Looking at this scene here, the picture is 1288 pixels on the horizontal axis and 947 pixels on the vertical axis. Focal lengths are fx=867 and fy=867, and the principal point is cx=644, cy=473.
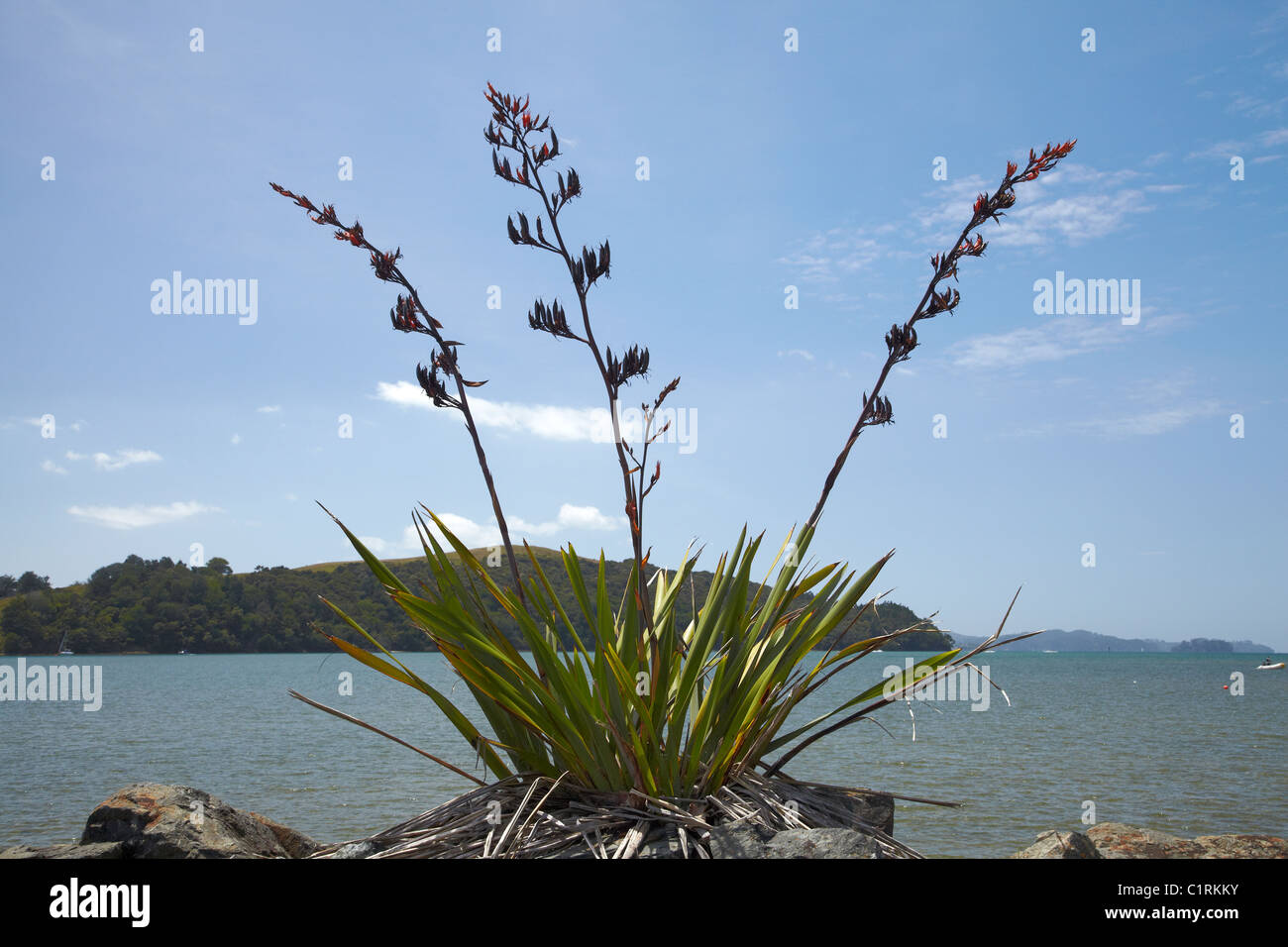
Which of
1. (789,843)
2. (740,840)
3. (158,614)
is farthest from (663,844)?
(158,614)

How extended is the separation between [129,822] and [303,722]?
32110 millimetres

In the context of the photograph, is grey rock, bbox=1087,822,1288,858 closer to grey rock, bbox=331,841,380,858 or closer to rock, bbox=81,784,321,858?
grey rock, bbox=331,841,380,858

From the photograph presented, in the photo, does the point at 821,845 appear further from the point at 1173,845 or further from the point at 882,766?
the point at 882,766

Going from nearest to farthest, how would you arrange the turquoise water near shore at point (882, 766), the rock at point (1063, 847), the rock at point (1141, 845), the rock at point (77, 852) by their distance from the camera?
the rock at point (77, 852), the rock at point (1063, 847), the rock at point (1141, 845), the turquoise water near shore at point (882, 766)

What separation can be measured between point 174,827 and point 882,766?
17.4m

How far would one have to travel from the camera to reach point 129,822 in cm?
474

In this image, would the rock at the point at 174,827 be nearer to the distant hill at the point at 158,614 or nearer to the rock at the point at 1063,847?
the rock at the point at 1063,847

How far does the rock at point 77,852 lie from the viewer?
4.21 meters

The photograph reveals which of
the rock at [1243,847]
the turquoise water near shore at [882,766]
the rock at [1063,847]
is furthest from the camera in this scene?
the turquoise water near shore at [882,766]

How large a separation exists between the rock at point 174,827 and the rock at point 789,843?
2654mm

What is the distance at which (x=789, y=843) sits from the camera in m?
2.77

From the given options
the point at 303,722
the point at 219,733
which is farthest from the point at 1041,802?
Result: the point at 303,722

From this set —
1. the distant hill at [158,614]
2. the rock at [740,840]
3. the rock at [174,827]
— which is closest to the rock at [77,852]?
the rock at [174,827]
